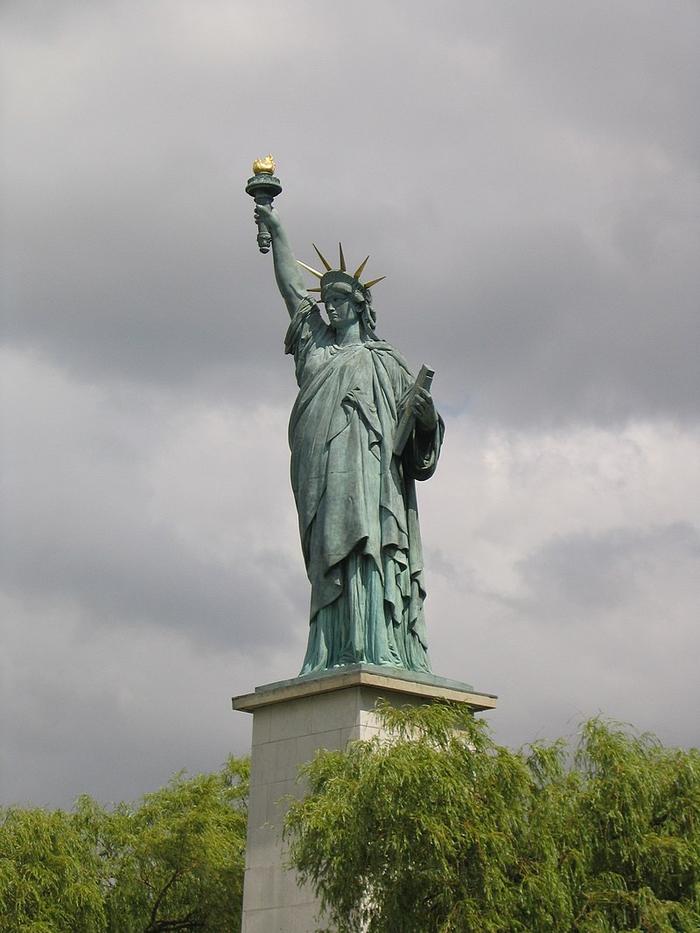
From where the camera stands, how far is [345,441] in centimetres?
1891

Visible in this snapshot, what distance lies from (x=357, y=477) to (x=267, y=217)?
4.14m

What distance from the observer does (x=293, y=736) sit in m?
17.7

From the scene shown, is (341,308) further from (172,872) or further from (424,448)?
(172,872)

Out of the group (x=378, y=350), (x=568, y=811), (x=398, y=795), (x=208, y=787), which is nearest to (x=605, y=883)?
(x=568, y=811)

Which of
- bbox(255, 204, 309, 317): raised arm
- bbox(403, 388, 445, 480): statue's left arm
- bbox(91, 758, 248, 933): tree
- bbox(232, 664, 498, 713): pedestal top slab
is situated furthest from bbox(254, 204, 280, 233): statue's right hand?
bbox(91, 758, 248, 933): tree

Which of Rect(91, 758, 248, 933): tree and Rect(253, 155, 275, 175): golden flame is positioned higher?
Rect(253, 155, 275, 175): golden flame

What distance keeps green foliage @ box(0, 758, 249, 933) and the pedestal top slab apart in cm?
524

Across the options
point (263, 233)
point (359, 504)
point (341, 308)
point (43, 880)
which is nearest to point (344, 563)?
point (359, 504)

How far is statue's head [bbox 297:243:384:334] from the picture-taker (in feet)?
65.5

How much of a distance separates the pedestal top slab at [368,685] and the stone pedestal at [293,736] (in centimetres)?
1

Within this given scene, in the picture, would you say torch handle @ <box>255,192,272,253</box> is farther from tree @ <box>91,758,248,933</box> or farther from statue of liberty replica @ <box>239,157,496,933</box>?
tree @ <box>91,758,248,933</box>

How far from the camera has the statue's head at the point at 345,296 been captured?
65.5 ft

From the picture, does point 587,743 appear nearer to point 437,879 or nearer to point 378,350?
point 437,879

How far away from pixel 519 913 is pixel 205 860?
1079cm
